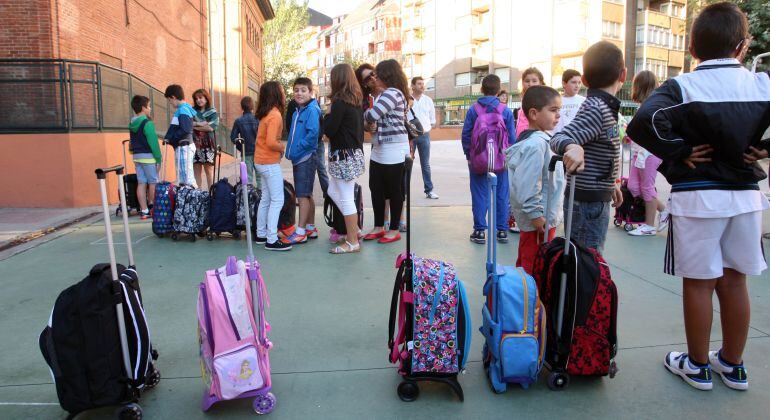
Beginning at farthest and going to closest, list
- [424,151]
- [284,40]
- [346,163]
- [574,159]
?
[284,40], [424,151], [346,163], [574,159]

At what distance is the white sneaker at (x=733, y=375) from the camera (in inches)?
115

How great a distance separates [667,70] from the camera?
4594cm

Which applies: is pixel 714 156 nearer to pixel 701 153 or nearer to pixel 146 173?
pixel 701 153

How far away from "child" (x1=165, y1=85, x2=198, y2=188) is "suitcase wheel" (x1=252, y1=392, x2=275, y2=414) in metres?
6.00

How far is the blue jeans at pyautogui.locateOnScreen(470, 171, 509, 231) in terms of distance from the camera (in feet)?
20.1

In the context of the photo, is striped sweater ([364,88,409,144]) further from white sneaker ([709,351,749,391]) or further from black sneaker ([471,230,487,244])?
white sneaker ([709,351,749,391])

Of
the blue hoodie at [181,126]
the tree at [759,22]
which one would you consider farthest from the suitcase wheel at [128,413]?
the tree at [759,22]

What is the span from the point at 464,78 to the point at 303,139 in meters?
48.0

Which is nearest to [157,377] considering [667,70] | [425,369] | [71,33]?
[425,369]

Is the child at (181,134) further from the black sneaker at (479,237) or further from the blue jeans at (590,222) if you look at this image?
the blue jeans at (590,222)

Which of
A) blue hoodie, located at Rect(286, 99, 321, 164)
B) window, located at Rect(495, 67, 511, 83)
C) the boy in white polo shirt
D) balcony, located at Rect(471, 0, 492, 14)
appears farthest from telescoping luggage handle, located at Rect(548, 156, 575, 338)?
balcony, located at Rect(471, 0, 492, 14)

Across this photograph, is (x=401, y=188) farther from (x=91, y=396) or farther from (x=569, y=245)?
(x=91, y=396)

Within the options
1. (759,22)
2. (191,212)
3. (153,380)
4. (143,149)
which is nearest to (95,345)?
(153,380)

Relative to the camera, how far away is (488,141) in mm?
5852
